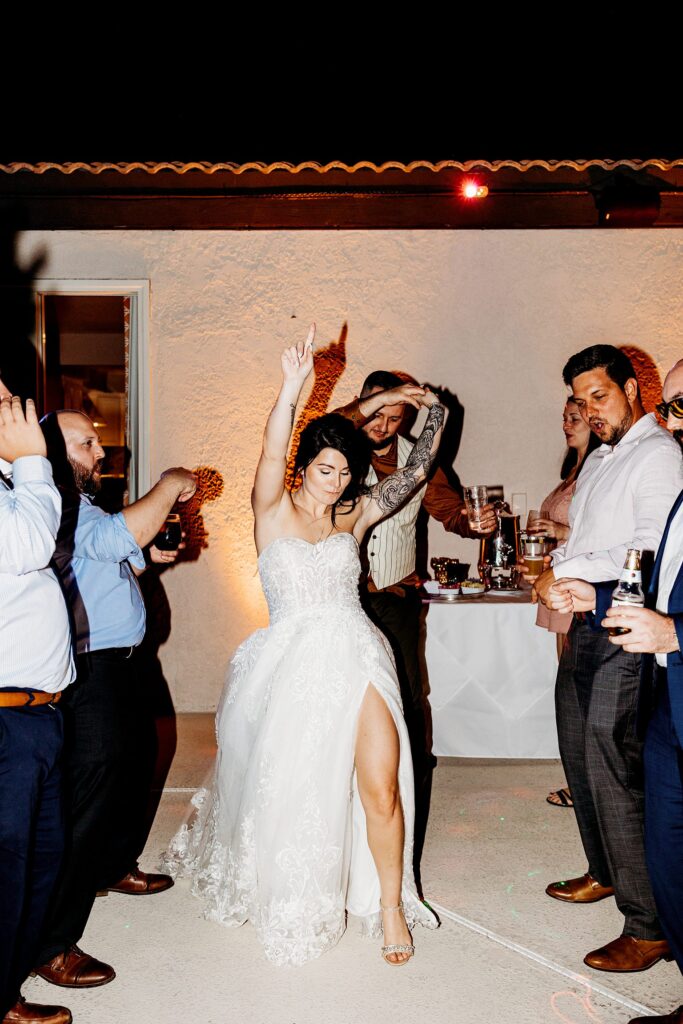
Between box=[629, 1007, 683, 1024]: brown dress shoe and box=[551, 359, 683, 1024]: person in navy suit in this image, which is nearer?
box=[551, 359, 683, 1024]: person in navy suit

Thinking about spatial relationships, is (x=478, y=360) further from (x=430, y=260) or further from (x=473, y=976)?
(x=473, y=976)

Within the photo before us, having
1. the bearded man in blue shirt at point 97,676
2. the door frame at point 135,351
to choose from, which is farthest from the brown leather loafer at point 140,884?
the door frame at point 135,351

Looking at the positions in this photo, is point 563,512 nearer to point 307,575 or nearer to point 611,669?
point 611,669

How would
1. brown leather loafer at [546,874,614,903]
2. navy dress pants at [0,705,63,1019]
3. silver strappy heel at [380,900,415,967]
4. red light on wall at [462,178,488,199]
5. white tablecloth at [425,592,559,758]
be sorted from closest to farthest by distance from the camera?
navy dress pants at [0,705,63,1019], silver strappy heel at [380,900,415,967], brown leather loafer at [546,874,614,903], white tablecloth at [425,592,559,758], red light on wall at [462,178,488,199]

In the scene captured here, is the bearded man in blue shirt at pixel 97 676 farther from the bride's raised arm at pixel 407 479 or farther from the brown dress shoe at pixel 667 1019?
the brown dress shoe at pixel 667 1019

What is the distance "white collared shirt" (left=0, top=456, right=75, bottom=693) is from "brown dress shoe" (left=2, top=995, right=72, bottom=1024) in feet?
3.28

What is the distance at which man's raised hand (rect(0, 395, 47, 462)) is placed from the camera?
227 centimetres

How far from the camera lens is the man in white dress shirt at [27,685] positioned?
7.30 ft

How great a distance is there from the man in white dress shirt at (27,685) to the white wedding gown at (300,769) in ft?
2.49

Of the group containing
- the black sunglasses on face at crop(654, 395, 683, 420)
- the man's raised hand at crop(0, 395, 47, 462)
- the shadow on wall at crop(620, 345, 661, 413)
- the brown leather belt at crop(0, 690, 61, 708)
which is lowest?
the brown leather belt at crop(0, 690, 61, 708)

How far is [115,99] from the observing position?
20.2ft

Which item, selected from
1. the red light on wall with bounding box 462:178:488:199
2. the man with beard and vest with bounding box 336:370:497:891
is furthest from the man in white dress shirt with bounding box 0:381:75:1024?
the red light on wall with bounding box 462:178:488:199

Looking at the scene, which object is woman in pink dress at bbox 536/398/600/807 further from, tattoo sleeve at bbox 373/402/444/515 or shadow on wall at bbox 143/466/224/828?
shadow on wall at bbox 143/466/224/828

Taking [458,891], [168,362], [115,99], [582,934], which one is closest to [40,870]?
[458,891]
